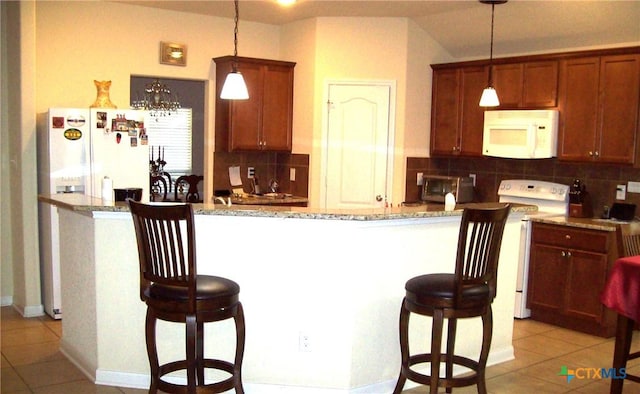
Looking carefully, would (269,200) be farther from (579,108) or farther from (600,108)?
(600,108)

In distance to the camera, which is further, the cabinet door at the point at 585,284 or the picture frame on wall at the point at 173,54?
the picture frame on wall at the point at 173,54

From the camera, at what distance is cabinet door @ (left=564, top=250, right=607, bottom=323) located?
16.5 feet

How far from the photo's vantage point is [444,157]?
21.8 ft

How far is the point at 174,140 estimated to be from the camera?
875 cm

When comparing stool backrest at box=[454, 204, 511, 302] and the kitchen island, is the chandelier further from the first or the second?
stool backrest at box=[454, 204, 511, 302]

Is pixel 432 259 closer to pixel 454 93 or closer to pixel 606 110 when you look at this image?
pixel 606 110

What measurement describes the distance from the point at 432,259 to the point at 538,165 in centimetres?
265

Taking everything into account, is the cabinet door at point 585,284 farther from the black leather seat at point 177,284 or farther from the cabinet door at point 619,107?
the black leather seat at point 177,284

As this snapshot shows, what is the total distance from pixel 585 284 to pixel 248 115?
11.4 ft

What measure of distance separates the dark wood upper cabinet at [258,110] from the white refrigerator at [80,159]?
108 cm

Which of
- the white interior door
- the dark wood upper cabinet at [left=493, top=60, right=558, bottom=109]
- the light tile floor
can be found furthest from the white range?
the white interior door

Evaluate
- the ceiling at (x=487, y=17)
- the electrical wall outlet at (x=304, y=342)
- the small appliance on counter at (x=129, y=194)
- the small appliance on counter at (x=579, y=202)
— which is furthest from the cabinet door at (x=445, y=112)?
the electrical wall outlet at (x=304, y=342)

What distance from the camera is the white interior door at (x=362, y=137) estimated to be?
6.38 meters

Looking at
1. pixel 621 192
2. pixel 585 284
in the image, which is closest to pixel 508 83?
pixel 621 192
